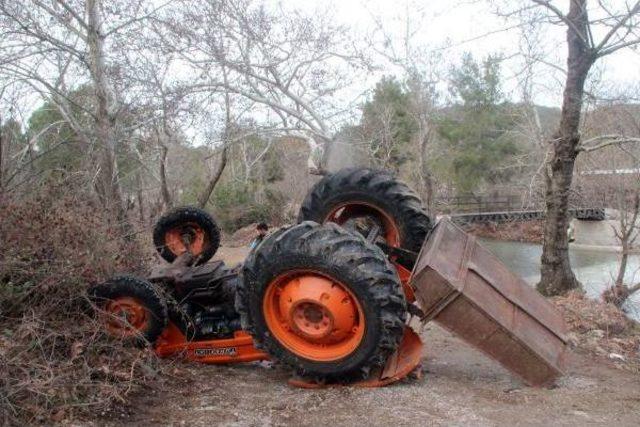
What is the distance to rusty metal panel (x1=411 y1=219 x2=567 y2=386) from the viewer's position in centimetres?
486

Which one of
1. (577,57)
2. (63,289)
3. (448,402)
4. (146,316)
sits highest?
(577,57)

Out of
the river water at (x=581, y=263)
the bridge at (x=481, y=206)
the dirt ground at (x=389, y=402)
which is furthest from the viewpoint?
the bridge at (x=481, y=206)

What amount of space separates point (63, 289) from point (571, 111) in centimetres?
962

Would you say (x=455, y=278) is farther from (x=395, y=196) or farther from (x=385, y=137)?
(x=385, y=137)

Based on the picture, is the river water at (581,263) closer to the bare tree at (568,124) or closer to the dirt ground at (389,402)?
the bare tree at (568,124)

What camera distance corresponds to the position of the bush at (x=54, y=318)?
4082mm

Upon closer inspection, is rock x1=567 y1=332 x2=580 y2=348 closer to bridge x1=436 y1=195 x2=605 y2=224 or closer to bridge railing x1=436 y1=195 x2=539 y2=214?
bridge x1=436 y1=195 x2=605 y2=224

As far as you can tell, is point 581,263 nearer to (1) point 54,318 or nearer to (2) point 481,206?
(2) point 481,206

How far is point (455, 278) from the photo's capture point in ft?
16.3

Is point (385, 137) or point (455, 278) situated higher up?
point (385, 137)

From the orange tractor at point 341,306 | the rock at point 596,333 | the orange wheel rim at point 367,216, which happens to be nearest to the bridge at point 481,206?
the rock at point 596,333

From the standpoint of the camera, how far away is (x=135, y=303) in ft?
18.7

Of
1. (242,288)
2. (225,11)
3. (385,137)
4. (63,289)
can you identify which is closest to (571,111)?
(225,11)

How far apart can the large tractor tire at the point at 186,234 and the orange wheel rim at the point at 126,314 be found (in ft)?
6.17
